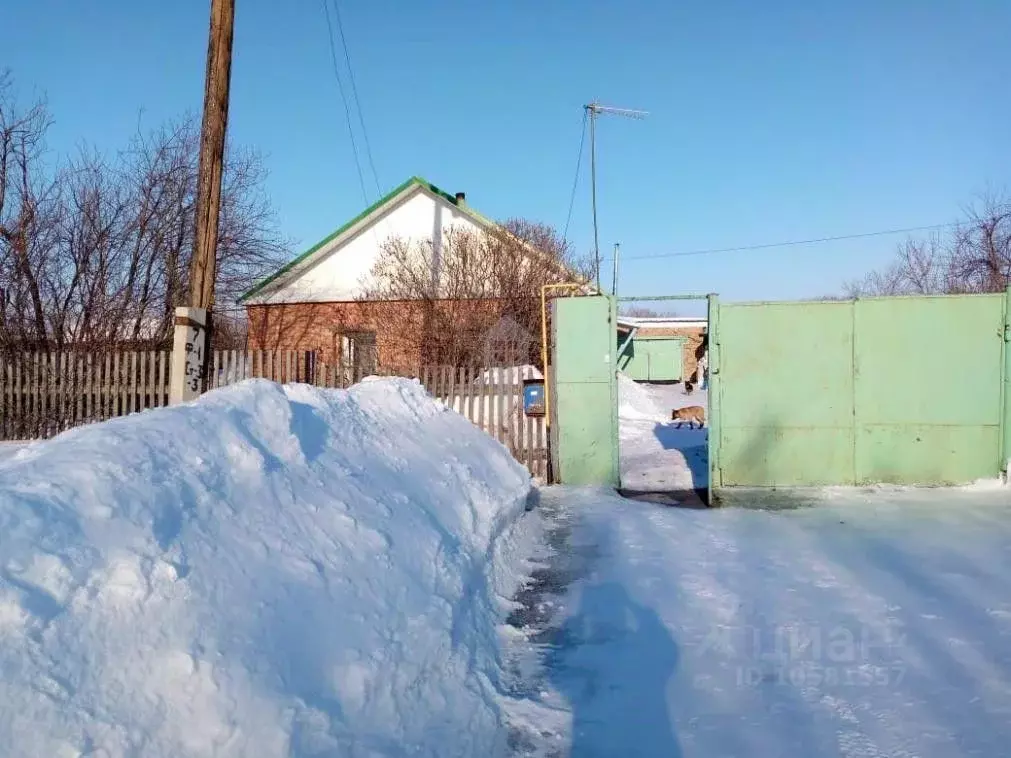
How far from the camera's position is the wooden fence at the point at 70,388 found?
42.8ft

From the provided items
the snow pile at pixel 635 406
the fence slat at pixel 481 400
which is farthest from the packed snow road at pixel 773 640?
the snow pile at pixel 635 406

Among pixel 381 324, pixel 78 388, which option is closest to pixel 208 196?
pixel 78 388

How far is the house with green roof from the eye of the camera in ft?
72.7

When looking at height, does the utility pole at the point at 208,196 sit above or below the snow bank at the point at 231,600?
above

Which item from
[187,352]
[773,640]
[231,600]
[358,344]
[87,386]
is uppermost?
[358,344]

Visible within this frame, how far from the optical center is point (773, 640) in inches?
198

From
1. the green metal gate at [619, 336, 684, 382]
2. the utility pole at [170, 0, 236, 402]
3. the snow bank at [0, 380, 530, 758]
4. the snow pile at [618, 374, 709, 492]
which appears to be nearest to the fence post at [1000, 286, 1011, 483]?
the snow pile at [618, 374, 709, 492]

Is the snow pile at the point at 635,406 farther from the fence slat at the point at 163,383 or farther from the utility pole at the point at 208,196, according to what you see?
the utility pole at the point at 208,196

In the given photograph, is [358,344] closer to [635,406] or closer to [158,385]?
[635,406]

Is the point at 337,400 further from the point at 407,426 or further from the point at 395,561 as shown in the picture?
the point at 395,561

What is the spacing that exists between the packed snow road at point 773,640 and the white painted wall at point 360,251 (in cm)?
1603

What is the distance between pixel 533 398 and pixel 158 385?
6.41 meters

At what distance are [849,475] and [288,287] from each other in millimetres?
18364

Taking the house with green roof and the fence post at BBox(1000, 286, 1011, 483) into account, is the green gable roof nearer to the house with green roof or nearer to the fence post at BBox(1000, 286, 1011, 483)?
the house with green roof
